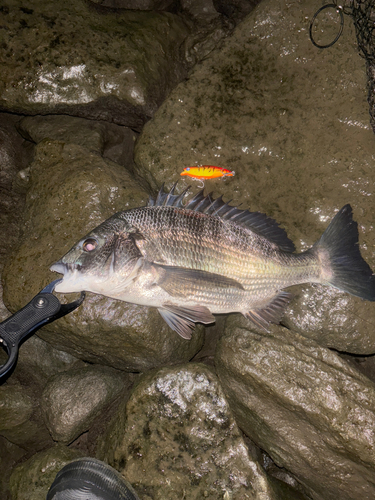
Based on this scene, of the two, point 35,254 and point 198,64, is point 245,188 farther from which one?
point 35,254

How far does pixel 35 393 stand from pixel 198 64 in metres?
4.72

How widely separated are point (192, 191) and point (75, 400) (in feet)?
9.32

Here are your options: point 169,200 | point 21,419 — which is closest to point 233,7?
point 169,200

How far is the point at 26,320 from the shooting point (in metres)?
3.14

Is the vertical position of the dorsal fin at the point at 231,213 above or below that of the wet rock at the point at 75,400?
above

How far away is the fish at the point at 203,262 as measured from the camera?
3092 millimetres

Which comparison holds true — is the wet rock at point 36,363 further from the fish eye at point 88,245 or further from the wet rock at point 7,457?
the fish eye at point 88,245

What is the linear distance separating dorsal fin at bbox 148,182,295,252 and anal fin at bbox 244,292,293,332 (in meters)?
0.53

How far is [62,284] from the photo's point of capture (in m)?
3.09

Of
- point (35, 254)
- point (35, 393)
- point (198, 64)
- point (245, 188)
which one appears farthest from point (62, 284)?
point (198, 64)

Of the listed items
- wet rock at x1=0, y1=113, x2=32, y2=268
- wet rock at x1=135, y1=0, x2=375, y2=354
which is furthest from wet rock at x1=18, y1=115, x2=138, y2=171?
wet rock at x1=135, y1=0, x2=375, y2=354

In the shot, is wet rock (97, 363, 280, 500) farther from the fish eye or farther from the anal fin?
the fish eye

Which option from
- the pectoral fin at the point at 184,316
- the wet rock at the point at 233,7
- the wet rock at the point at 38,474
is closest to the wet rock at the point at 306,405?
the pectoral fin at the point at 184,316

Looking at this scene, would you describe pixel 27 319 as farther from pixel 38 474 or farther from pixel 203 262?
pixel 38 474
